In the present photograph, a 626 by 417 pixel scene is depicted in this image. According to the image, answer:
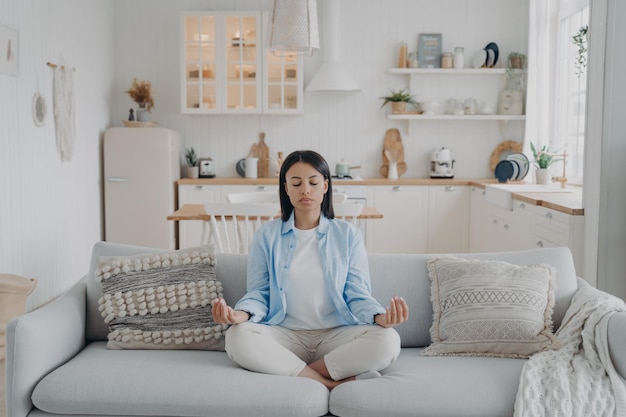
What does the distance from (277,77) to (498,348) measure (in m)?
4.52

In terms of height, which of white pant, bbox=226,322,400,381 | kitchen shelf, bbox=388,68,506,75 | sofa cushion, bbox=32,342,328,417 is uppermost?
kitchen shelf, bbox=388,68,506,75

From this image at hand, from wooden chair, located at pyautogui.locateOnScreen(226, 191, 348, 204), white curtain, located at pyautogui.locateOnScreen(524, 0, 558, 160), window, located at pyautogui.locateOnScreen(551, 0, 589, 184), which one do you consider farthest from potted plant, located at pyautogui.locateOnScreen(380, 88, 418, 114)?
wooden chair, located at pyautogui.locateOnScreen(226, 191, 348, 204)

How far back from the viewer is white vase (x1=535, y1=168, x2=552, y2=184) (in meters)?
5.76

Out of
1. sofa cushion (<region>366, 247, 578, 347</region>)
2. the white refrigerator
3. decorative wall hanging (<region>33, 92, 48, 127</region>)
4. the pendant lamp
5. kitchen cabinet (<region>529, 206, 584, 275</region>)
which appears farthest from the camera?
the white refrigerator

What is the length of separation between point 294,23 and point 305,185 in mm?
2031

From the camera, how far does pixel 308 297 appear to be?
2.60 meters

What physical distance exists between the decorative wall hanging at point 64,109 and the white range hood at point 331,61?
2.12 metres

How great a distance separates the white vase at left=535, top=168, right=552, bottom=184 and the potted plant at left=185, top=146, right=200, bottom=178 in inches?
120

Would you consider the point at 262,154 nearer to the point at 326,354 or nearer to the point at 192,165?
the point at 192,165

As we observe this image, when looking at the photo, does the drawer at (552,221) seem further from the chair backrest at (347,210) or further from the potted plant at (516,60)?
the potted plant at (516,60)

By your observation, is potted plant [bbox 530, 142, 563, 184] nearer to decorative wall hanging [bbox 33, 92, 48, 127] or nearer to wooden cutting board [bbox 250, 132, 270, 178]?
wooden cutting board [bbox 250, 132, 270, 178]

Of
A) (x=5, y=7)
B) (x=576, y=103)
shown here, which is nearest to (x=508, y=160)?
(x=576, y=103)

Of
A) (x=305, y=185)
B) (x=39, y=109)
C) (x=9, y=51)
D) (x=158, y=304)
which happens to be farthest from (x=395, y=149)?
(x=158, y=304)

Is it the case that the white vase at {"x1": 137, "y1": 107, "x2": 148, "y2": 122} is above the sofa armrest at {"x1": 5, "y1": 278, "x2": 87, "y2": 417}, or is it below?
above
